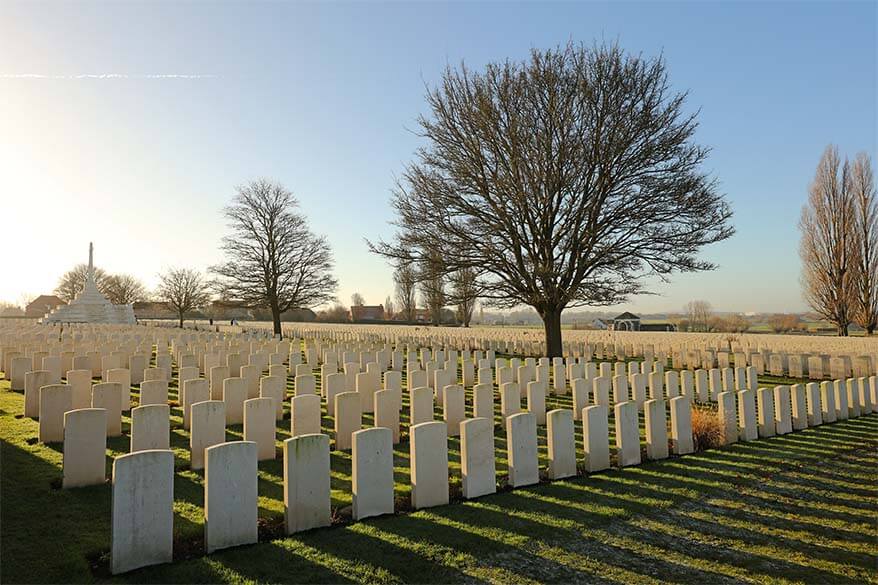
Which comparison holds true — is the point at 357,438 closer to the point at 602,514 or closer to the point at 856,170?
the point at 602,514

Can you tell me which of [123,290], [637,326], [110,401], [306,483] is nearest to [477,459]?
[306,483]

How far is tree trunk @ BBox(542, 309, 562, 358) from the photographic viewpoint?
1472 cm

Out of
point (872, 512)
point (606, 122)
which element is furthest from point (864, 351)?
point (872, 512)

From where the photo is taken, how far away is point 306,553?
10.3 feet

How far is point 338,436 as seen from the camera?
18.3ft

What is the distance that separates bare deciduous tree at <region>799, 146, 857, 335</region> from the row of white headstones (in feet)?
79.9

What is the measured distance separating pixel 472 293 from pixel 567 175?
4.26 metres

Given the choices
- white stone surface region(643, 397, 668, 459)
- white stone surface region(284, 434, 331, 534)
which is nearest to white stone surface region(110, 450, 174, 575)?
white stone surface region(284, 434, 331, 534)

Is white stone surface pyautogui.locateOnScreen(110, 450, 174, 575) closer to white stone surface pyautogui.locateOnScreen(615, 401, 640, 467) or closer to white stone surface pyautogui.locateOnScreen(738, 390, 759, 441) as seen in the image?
white stone surface pyautogui.locateOnScreen(615, 401, 640, 467)

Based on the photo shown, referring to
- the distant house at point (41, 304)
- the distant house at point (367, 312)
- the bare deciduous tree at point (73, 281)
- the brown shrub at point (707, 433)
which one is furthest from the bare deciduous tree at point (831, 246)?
→ the distant house at point (41, 304)

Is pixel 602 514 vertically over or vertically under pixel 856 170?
under

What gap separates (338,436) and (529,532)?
8.90ft

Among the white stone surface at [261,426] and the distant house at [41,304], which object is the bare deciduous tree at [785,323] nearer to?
the white stone surface at [261,426]

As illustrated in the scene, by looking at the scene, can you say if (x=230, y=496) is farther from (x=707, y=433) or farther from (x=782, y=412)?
(x=782, y=412)
